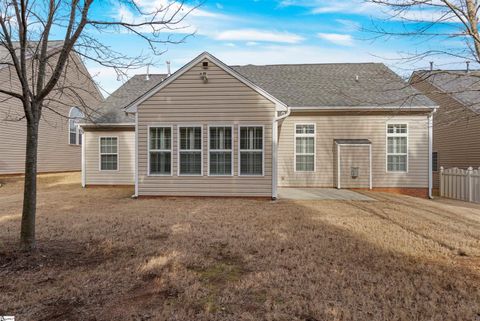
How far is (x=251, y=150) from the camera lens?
10.5 m

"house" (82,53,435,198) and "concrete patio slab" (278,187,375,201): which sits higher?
"house" (82,53,435,198)

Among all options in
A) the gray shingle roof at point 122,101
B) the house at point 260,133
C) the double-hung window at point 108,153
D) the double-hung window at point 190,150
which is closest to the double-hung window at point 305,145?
the house at point 260,133

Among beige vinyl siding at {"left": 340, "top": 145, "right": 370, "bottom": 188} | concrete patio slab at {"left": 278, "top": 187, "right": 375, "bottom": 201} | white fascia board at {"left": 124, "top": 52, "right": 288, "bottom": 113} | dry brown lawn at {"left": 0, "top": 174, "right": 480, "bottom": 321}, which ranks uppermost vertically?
white fascia board at {"left": 124, "top": 52, "right": 288, "bottom": 113}

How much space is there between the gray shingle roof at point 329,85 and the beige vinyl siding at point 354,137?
714 millimetres

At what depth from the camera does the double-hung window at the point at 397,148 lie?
13.1 m

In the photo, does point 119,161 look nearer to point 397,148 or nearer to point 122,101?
point 122,101

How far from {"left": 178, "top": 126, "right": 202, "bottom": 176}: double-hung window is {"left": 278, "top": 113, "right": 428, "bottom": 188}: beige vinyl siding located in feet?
14.5

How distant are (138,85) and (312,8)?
10753 mm

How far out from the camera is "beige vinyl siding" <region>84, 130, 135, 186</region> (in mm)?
14484

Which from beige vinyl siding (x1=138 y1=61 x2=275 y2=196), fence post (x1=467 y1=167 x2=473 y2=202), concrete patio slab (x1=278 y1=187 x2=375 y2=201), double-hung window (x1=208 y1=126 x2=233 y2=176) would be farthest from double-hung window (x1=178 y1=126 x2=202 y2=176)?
fence post (x1=467 y1=167 x2=473 y2=202)

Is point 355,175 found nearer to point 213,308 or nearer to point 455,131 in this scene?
point 455,131

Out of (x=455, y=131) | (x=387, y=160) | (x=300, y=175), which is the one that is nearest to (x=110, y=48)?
(x=300, y=175)

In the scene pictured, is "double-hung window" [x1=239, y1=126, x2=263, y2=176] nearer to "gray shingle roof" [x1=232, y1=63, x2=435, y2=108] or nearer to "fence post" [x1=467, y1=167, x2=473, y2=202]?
"gray shingle roof" [x1=232, y1=63, x2=435, y2=108]

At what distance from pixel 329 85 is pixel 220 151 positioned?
25.1ft
